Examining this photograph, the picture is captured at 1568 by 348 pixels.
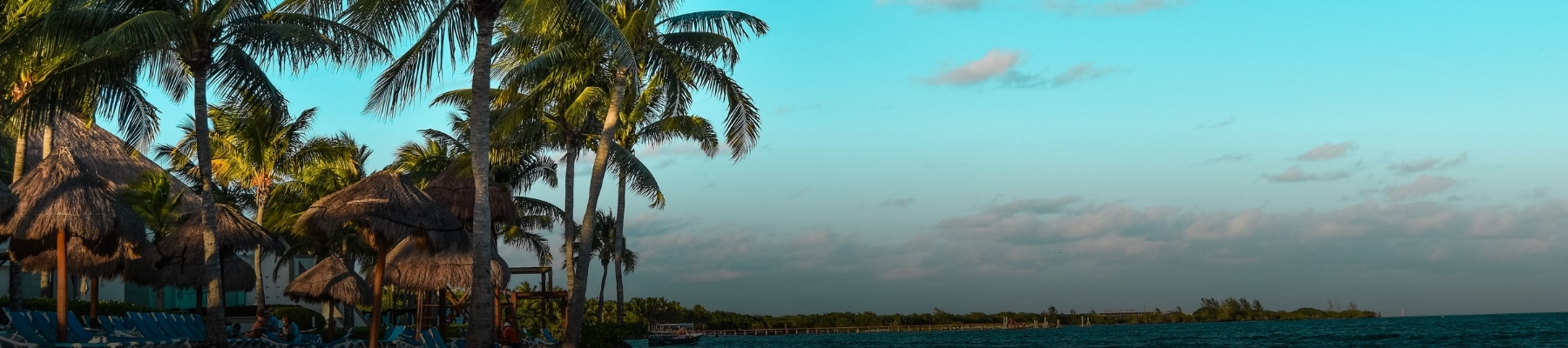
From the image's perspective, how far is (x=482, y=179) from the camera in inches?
655

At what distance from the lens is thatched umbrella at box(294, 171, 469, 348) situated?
16641 millimetres

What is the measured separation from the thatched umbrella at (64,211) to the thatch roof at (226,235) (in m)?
2.41

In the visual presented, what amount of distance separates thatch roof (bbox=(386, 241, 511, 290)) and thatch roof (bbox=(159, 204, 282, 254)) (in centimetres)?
203

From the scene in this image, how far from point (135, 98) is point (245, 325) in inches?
483

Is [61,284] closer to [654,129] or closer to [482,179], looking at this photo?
[482,179]

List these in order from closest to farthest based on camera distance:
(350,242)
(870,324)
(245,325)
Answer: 1. (245,325)
2. (350,242)
3. (870,324)

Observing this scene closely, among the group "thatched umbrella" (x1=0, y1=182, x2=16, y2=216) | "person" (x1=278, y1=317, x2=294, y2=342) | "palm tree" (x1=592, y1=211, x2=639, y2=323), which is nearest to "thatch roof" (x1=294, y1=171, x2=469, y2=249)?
"thatched umbrella" (x1=0, y1=182, x2=16, y2=216)

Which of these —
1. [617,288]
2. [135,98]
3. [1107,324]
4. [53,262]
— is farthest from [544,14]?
[1107,324]

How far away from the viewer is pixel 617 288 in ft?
161

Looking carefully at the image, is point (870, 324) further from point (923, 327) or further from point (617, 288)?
point (617, 288)

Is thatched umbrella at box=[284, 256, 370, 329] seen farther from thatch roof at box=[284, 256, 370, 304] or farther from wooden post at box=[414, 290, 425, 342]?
wooden post at box=[414, 290, 425, 342]

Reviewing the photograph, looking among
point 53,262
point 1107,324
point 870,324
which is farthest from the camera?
point 1107,324

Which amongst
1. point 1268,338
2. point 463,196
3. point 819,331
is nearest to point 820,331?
point 819,331

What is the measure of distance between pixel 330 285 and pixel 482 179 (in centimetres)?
671
